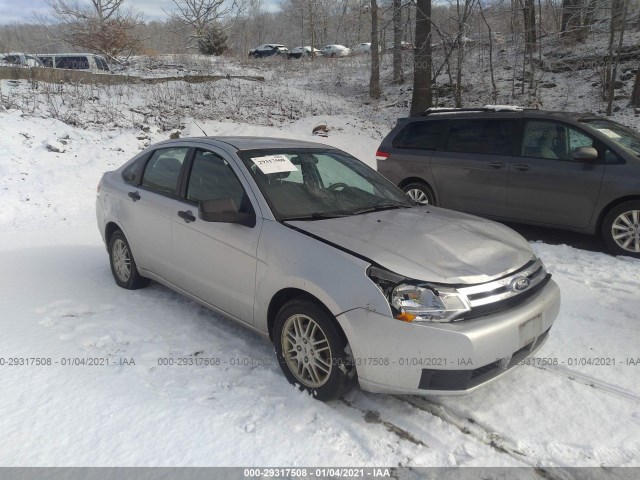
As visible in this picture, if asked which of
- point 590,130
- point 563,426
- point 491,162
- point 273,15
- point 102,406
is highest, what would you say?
point 273,15

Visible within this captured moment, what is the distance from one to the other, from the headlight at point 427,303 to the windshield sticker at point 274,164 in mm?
1470

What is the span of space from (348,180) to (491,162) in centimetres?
364

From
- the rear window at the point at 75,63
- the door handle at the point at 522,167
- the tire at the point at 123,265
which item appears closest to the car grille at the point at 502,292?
the tire at the point at 123,265

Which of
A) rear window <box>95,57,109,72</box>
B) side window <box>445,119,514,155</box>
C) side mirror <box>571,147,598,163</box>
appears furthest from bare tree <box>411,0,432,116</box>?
rear window <box>95,57,109,72</box>

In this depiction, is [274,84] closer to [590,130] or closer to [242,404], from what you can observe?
[590,130]

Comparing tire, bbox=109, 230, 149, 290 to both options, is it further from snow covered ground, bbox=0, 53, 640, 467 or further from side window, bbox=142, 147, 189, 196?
side window, bbox=142, 147, 189, 196

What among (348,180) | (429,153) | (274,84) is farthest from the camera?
(274,84)

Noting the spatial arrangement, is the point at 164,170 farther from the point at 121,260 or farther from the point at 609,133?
the point at 609,133

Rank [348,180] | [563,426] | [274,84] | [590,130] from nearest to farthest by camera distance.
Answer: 1. [563,426]
2. [348,180]
3. [590,130]
4. [274,84]

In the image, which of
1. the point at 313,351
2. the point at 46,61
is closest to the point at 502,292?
the point at 313,351

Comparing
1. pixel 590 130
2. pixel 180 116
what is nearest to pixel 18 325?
pixel 590 130

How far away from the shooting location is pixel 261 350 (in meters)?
3.70

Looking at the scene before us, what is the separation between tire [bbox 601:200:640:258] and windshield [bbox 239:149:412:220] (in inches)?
128

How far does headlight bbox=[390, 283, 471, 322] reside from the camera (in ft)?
8.60
